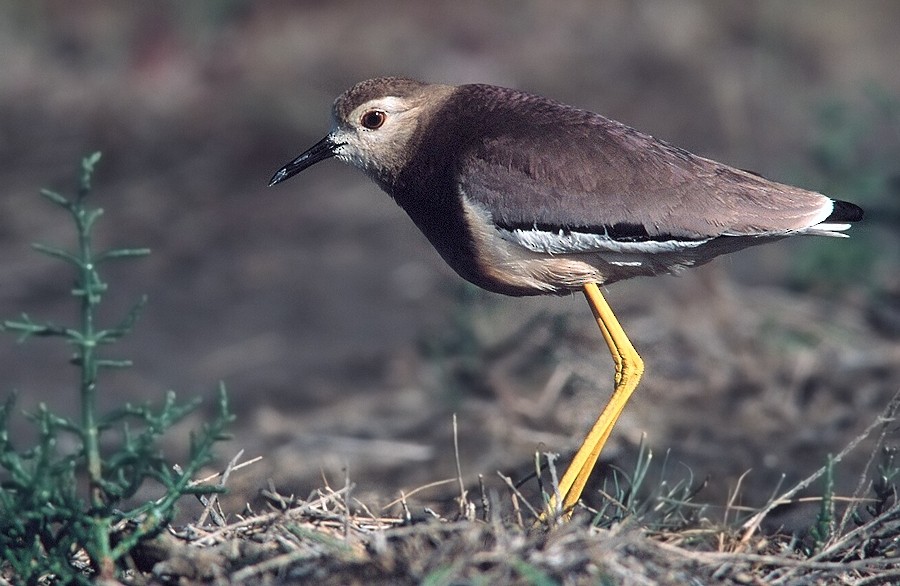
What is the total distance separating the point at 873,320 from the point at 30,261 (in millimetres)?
6222

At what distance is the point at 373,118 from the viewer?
217 inches

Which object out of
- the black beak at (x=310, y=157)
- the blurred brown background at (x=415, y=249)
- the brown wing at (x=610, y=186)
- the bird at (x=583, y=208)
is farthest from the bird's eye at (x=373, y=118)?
the blurred brown background at (x=415, y=249)

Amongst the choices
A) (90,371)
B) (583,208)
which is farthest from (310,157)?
(90,371)

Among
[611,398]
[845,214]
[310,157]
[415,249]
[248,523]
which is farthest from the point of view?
[415,249]

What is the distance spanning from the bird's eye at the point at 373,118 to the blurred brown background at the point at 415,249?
161cm

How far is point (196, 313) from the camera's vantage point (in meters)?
9.73

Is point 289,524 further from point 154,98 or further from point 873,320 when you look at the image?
point 154,98

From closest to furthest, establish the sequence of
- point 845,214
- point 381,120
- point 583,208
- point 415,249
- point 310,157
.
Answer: point 845,214, point 583,208, point 381,120, point 310,157, point 415,249

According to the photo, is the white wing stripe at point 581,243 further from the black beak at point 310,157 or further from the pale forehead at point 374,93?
the black beak at point 310,157

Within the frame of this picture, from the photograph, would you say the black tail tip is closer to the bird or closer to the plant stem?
the bird

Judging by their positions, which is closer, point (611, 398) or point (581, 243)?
point (581, 243)

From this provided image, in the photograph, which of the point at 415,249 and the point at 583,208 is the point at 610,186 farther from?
the point at 415,249

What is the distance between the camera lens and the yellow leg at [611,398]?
4734mm

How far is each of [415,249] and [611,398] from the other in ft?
18.7
